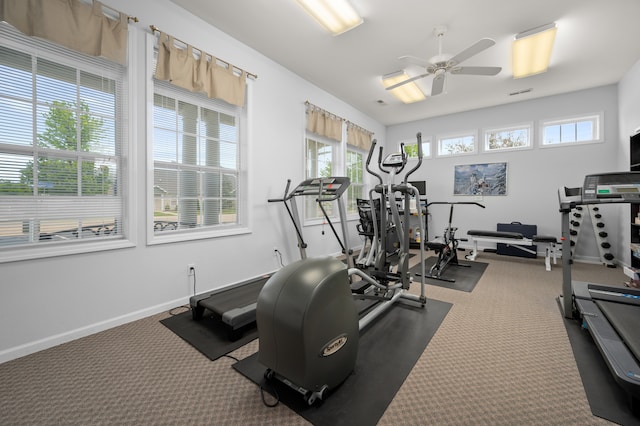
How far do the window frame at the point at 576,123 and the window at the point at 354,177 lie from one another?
3.65 meters

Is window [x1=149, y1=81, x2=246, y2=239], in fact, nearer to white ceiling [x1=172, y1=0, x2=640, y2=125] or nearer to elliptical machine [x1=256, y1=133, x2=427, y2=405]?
white ceiling [x1=172, y1=0, x2=640, y2=125]

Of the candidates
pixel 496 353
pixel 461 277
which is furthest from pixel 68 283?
pixel 461 277

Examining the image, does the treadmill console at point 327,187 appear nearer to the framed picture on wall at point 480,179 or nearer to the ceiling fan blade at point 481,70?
the ceiling fan blade at point 481,70

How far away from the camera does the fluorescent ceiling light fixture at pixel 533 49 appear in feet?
9.87

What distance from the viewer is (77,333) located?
219cm

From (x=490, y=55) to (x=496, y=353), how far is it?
3786 millimetres

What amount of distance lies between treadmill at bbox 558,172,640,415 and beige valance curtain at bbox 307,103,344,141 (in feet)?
11.5

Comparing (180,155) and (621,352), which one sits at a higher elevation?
(180,155)

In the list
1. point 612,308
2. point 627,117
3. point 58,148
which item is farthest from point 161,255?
point 627,117

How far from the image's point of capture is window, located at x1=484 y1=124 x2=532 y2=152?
5.56 metres

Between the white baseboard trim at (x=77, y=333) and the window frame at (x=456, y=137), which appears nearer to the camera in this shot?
the white baseboard trim at (x=77, y=333)

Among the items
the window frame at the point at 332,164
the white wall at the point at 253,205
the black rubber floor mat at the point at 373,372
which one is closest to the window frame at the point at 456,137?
the white wall at the point at 253,205

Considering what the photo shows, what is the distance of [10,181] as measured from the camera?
196 cm

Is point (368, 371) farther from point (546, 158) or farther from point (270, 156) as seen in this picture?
point (546, 158)
